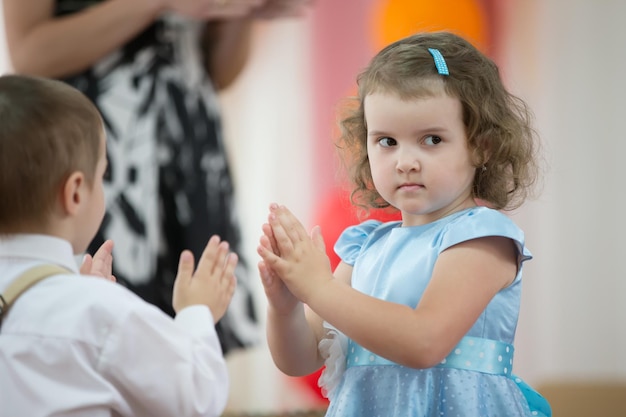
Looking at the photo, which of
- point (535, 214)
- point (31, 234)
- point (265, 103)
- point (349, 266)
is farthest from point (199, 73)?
point (31, 234)

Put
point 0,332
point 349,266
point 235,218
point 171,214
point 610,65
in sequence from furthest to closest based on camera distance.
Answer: point 610,65 → point 235,218 → point 171,214 → point 349,266 → point 0,332

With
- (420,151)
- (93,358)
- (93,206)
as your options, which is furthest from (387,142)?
(93,358)

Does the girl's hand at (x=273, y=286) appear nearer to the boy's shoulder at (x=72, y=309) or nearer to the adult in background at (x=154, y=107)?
the boy's shoulder at (x=72, y=309)

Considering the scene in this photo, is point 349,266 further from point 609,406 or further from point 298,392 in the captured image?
point 609,406

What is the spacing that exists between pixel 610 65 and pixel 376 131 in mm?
3061

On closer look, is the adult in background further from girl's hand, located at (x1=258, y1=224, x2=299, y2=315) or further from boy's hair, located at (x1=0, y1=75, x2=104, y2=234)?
boy's hair, located at (x1=0, y1=75, x2=104, y2=234)

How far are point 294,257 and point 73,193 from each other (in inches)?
14.3

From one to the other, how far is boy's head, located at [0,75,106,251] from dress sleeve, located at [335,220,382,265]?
1.73 feet

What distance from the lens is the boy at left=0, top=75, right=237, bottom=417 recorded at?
1232mm

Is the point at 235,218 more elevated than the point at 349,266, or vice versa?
the point at 349,266

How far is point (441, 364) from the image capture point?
146 centimetres

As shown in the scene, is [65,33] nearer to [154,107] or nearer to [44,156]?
[154,107]

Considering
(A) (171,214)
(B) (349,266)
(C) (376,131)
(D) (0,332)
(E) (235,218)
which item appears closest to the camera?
(D) (0,332)

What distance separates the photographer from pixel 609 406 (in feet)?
12.9
